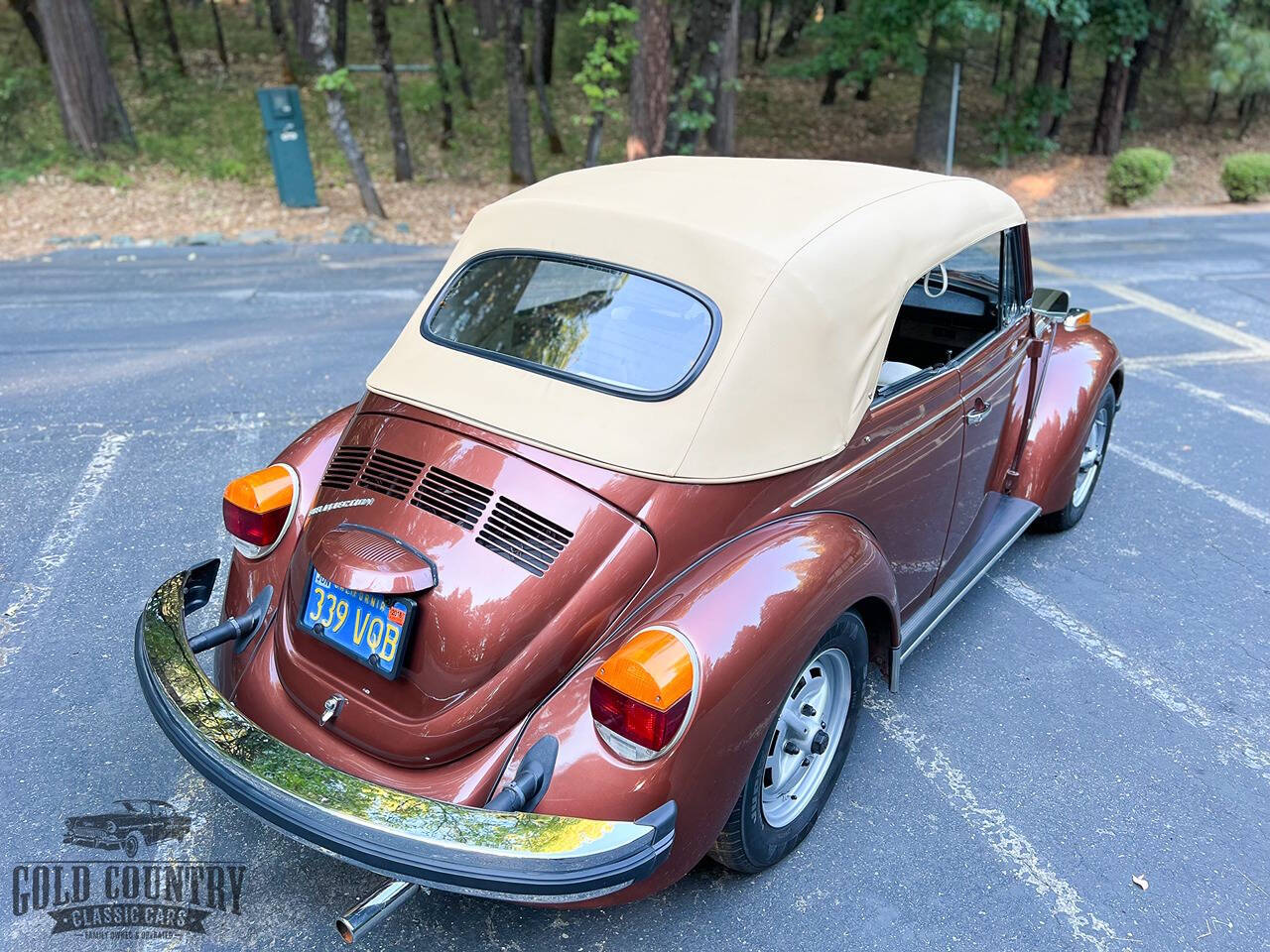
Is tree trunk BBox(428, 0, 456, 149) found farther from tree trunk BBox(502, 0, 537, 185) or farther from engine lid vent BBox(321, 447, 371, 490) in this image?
engine lid vent BBox(321, 447, 371, 490)

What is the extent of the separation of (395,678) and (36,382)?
5322mm

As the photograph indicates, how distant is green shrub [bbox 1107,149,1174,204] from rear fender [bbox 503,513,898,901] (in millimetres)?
12936

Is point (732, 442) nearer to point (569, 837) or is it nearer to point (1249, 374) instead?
point (569, 837)

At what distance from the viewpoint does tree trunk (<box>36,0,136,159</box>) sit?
12.5m

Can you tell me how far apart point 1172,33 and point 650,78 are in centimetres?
1289

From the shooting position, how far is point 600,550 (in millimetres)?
2320

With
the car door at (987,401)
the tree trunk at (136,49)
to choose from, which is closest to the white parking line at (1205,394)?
the car door at (987,401)

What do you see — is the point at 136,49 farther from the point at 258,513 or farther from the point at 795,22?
the point at 258,513

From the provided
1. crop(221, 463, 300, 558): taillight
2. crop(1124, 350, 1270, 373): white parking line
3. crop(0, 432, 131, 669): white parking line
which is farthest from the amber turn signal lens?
crop(0, 432, 131, 669): white parking line

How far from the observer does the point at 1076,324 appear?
439cm

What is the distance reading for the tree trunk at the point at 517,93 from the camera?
1180cm

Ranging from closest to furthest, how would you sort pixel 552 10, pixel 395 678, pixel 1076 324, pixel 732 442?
pixel 395 678
pixel 732 442
pixel 1076 324
pixel 552 10

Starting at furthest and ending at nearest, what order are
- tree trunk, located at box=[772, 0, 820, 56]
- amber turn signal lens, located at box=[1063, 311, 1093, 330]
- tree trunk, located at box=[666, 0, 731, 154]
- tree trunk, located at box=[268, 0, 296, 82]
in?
tree trunk, located at box=[772, 0, 820, 56] < tree trunk, located at box=[268, 0, 296, 82] < tree trunk, located at box=[666, 0, 731, 154] < amber turn signal lens, located at box=[1063, 311, 1093, 330]

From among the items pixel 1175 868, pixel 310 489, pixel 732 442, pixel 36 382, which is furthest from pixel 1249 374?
pixel 36 382
